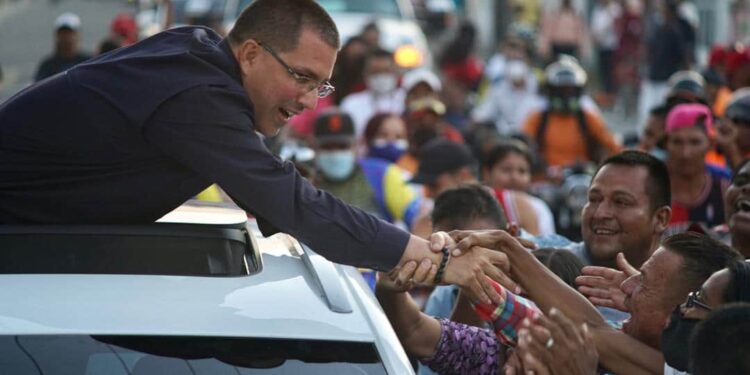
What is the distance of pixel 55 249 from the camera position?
3.91 metres

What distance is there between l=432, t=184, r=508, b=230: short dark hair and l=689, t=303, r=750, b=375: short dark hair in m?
2.58

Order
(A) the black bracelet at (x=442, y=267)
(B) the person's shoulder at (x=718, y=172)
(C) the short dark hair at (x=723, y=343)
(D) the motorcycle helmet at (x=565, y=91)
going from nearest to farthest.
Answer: (C) the short dark hair at (x=723, y=343) < (A) the black bracelet at (x=442, y=267) < (B) the person's shoulder at (x=718, y=172) < (D) the motorcycle helmet at (x=565, y=91)

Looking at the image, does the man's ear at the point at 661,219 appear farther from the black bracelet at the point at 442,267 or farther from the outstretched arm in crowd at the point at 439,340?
the black bracelet at the point at 442,267

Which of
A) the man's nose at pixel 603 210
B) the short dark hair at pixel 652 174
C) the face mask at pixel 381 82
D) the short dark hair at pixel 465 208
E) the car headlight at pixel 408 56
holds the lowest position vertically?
the car headlight at pixel 408 56

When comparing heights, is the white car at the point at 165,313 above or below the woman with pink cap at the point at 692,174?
above

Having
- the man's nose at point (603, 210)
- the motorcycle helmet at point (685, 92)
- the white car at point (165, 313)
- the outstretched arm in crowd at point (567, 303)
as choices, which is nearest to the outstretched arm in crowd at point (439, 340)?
the outstretched arm in crowd at point (567, 303)

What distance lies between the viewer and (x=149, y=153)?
167 inches

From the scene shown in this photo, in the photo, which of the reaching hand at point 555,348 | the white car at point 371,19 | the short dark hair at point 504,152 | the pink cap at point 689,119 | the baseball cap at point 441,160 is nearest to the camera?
the reaching hand at point 555,348

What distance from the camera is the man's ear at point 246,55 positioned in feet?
14.8

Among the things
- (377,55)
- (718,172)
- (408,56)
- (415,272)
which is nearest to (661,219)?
(415,272)

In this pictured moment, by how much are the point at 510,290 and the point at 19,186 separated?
144 cm

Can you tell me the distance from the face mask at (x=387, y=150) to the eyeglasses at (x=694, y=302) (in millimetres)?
7790

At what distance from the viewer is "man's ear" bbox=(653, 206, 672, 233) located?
19.5ft

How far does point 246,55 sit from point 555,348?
1458 millimetres
